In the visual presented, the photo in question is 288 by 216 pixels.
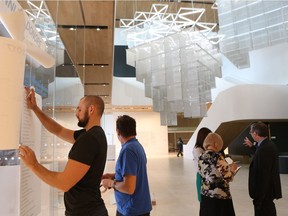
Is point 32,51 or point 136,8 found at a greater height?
point 136,8

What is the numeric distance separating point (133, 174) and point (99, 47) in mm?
4325

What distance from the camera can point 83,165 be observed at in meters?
1.52

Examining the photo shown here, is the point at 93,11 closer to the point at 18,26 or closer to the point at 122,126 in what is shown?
the point at 122,126

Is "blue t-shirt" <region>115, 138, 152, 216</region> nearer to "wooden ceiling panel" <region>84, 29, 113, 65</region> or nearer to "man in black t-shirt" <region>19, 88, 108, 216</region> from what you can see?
"man in black t-shirt" <region>19, 88, 108, 216</region>

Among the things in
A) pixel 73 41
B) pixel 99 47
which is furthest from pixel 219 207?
pixel 99 47

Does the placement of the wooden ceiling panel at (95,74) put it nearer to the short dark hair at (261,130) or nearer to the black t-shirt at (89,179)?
the short dark hair at (261,130)

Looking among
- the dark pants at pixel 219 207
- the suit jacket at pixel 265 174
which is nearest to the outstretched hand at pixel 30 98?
the dark pants at pixel 219 207

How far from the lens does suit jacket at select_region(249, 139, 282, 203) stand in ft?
9.59

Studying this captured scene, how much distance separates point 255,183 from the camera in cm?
296

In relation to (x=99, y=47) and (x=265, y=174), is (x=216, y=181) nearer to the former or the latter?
(x=265, y=174)

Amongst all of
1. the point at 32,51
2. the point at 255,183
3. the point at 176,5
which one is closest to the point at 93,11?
the point at 32,51

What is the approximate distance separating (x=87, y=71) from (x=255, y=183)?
5.71m

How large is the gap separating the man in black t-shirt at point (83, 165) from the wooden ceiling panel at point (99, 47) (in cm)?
351

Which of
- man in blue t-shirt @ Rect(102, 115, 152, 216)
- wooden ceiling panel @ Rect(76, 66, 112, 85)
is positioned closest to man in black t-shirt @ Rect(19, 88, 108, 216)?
man in blue t-shirt @ Rect(102, 115, 152, 216)
